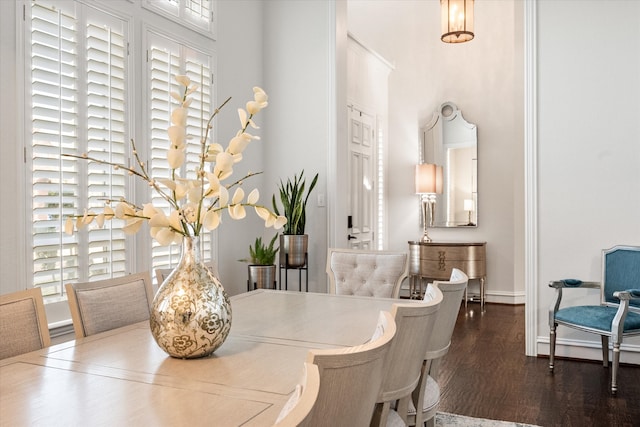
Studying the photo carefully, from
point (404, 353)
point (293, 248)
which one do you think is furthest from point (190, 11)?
point (404, 353)

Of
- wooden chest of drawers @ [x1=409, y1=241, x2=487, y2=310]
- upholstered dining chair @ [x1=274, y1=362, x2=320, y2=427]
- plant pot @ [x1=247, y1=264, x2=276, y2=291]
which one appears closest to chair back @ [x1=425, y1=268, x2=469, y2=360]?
upholstered dining chair @ [x1=274, y1=362, x2=320, y2=427]

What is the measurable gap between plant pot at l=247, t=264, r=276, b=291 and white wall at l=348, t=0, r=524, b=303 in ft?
10.3

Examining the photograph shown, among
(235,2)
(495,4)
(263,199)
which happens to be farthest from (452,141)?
(235,2)

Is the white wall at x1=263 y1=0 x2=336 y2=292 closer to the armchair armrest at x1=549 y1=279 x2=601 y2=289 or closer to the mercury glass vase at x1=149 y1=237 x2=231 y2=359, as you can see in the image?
the armchair armrest at x1=549 y1=279 x2=601 y2=289

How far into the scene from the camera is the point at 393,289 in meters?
3.02

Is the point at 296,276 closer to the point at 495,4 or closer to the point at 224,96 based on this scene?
the point at 224,96

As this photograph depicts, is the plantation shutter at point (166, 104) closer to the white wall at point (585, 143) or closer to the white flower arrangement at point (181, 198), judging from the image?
the white flower arrangement at point (181, 198)

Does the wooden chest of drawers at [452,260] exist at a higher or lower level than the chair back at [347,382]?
lower

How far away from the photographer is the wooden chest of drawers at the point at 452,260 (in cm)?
628

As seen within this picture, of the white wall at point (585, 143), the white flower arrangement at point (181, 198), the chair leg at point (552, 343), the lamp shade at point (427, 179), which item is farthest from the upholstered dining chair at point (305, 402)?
the lamp shade at point (427, 179)

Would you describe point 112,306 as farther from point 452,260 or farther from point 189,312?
point 452,260

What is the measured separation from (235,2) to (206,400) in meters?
3.99

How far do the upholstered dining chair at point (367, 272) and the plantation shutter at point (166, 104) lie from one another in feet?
4.20

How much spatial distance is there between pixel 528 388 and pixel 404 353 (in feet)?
7.81
